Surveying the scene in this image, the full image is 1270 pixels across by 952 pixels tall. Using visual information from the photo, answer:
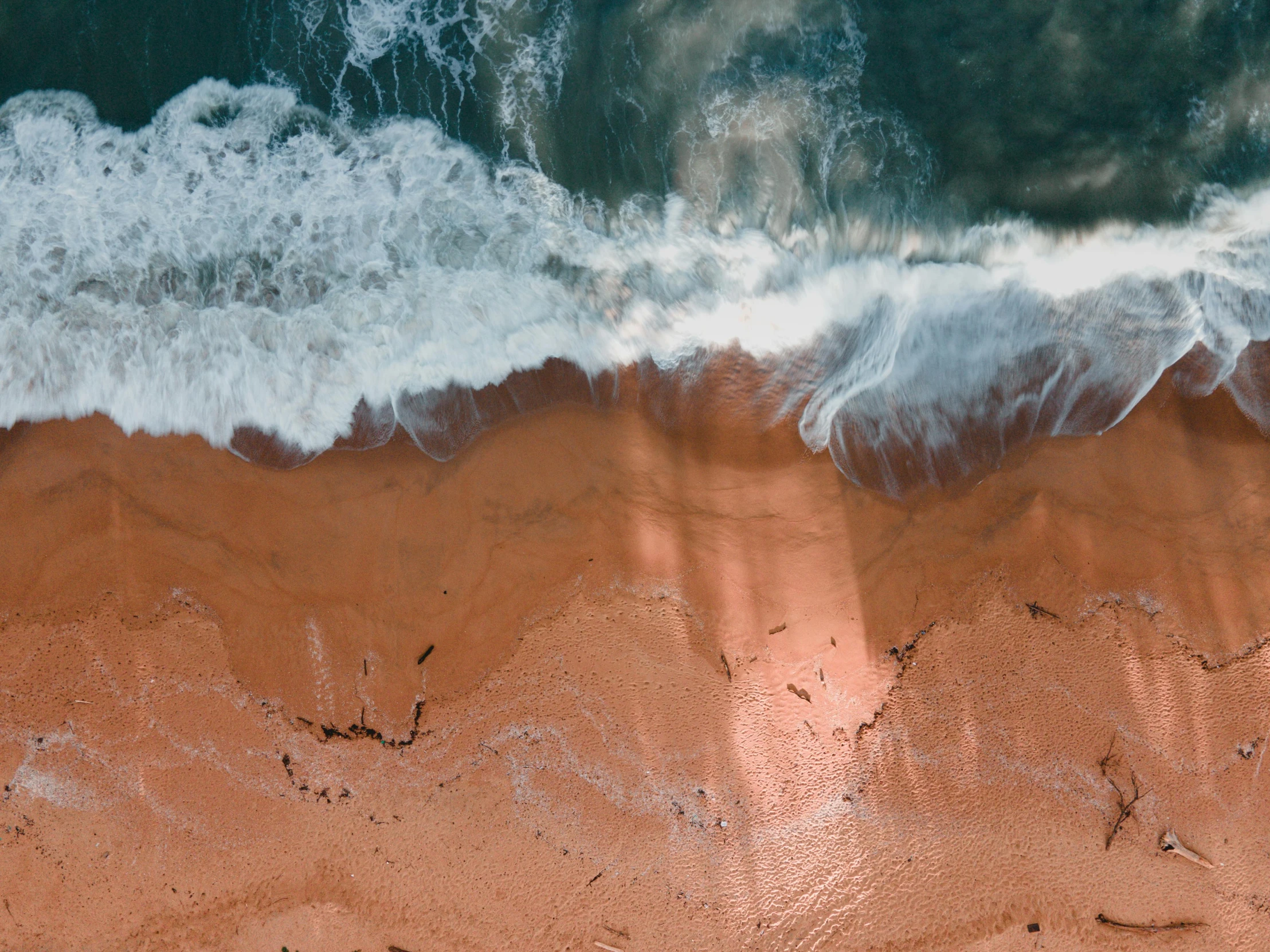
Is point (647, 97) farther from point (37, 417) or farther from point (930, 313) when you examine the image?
point (37, 417)

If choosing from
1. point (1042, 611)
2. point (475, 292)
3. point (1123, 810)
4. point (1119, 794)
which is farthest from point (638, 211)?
point (1123, 810)

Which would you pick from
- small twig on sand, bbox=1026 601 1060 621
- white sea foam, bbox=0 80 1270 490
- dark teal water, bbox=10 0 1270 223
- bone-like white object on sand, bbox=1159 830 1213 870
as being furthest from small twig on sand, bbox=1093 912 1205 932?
dark teal water, bbox=10 0 1270 223

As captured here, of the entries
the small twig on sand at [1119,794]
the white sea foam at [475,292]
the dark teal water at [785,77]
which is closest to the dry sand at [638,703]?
the small twig on sand at [1119,794]

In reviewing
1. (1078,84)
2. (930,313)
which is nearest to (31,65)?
(930,313)

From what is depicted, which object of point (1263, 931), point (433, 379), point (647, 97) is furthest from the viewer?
point (647, 97)

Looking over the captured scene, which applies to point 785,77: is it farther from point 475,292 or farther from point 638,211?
point 475,292

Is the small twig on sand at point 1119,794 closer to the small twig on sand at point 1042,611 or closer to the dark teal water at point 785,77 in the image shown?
the small twig on sand at point 1042,611
